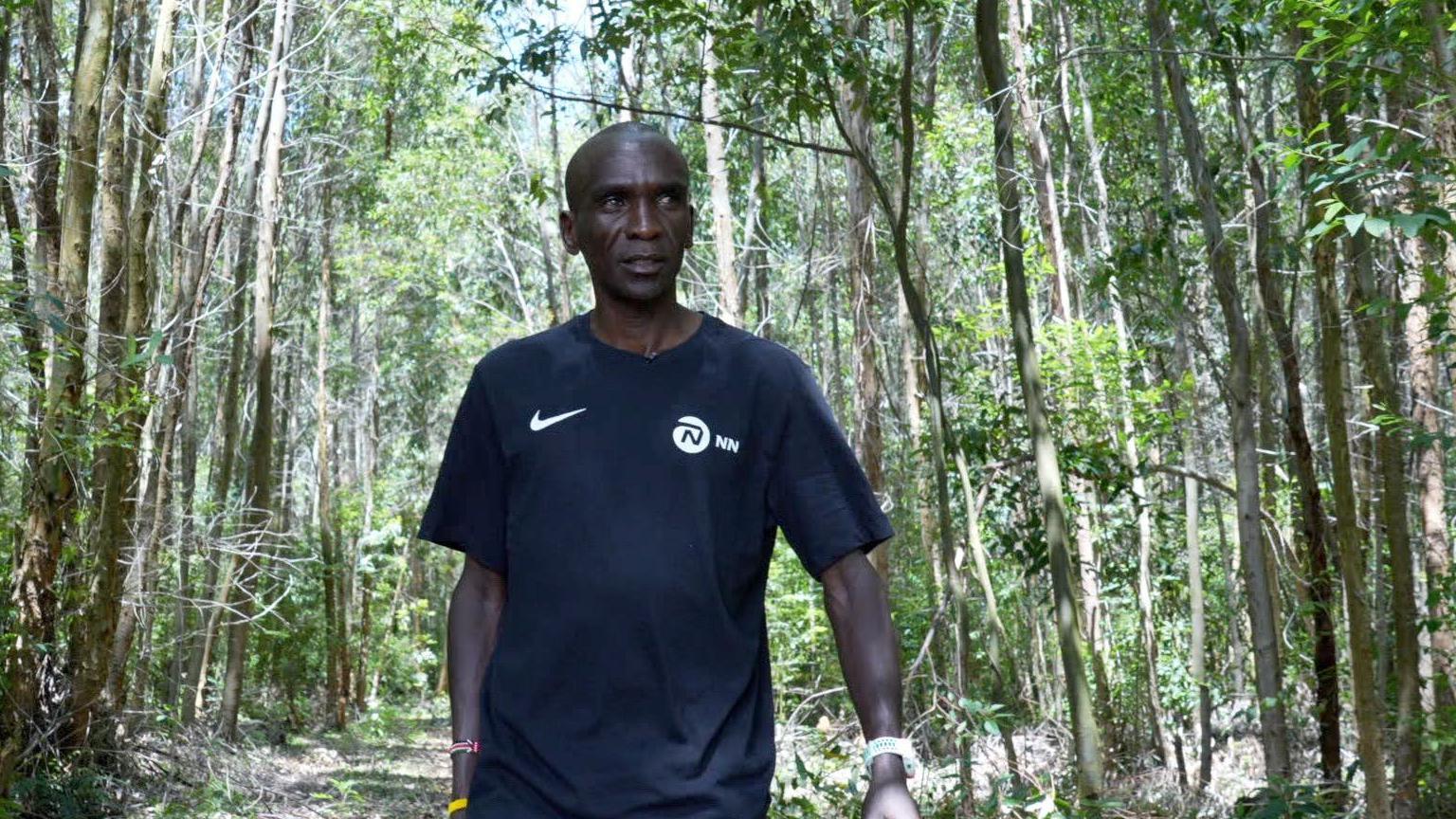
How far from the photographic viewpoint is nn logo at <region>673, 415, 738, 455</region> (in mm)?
2674

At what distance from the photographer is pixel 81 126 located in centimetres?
930

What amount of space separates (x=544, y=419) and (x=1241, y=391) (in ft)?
21.1

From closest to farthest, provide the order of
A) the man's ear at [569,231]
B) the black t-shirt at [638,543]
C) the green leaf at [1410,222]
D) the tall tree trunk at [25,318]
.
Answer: the black t-shirt at [638,543] → the man's ear at [569,231] → the green leaf at [1410,222] → the tall tree trunk at [25,318]

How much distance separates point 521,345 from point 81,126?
7.45 m

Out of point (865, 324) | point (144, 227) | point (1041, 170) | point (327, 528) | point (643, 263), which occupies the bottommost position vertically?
point (643, 263)

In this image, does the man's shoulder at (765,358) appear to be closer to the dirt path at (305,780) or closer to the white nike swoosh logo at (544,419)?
the white nike swoosh logo at (544,419)

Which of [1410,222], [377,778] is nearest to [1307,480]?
[1410,222]

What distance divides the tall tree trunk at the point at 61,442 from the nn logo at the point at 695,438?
23.6 feet

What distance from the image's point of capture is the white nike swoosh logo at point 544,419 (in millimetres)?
2723

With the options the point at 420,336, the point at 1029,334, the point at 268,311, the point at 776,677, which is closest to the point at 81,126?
the point at 1029,334

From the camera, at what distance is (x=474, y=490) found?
114 inches

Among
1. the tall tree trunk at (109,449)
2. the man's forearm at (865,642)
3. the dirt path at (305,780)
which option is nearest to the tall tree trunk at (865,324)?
the dirt path at (305,780)

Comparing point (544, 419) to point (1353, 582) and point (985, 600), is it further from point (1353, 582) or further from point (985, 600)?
point (1353, 582)

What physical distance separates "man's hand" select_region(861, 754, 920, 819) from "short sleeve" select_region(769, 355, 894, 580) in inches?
13.7
